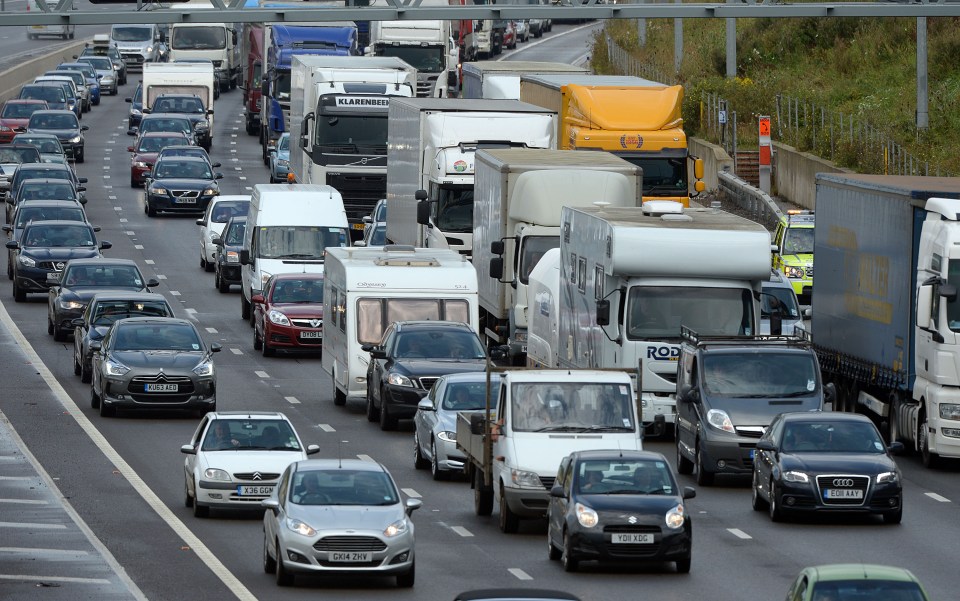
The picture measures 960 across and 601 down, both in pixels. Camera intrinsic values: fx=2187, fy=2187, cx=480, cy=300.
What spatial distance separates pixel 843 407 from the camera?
1287 inches

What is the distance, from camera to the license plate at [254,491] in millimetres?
25516

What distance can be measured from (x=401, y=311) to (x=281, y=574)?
48.8 ft

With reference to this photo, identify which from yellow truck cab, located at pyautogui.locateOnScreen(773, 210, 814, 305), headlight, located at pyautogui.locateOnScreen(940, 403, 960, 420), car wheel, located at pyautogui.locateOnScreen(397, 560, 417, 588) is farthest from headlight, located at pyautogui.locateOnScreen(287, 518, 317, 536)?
yellow truck cab, located at pyautogui.locateOnScreen(773, 210, 814, 305)

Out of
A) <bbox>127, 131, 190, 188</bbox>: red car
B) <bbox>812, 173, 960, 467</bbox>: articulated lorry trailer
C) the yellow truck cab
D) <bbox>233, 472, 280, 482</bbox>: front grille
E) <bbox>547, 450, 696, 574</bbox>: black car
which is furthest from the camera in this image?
<bbox>127, 131, 190, 188</bbox>: red car

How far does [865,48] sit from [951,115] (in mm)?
12747

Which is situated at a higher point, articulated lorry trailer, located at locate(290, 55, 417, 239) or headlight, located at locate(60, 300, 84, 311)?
articulated lorry trailer, located at locate(290, 55, 417, 239)

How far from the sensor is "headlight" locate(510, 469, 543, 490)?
24.0m

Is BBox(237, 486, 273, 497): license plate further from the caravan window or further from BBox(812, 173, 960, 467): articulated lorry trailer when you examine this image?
the caravan window

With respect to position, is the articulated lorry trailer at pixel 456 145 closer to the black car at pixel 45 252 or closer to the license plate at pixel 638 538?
the black car at pixel 45 252

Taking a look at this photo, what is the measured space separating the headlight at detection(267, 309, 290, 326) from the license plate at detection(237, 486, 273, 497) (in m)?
16.2

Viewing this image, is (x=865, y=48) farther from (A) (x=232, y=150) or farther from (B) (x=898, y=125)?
(A) (x=232, y=150)

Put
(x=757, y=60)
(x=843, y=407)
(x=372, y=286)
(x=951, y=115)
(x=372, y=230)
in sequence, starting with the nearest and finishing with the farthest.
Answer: (x=843, y=407) < (x=372, y=286) < (x=372, y=230) < (x=951, y=115) < (x=757, y=60)

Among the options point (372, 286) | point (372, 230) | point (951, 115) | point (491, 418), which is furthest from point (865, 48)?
point (491, 418)

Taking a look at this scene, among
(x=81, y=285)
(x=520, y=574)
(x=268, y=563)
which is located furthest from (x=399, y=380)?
(x=81, y=285)
